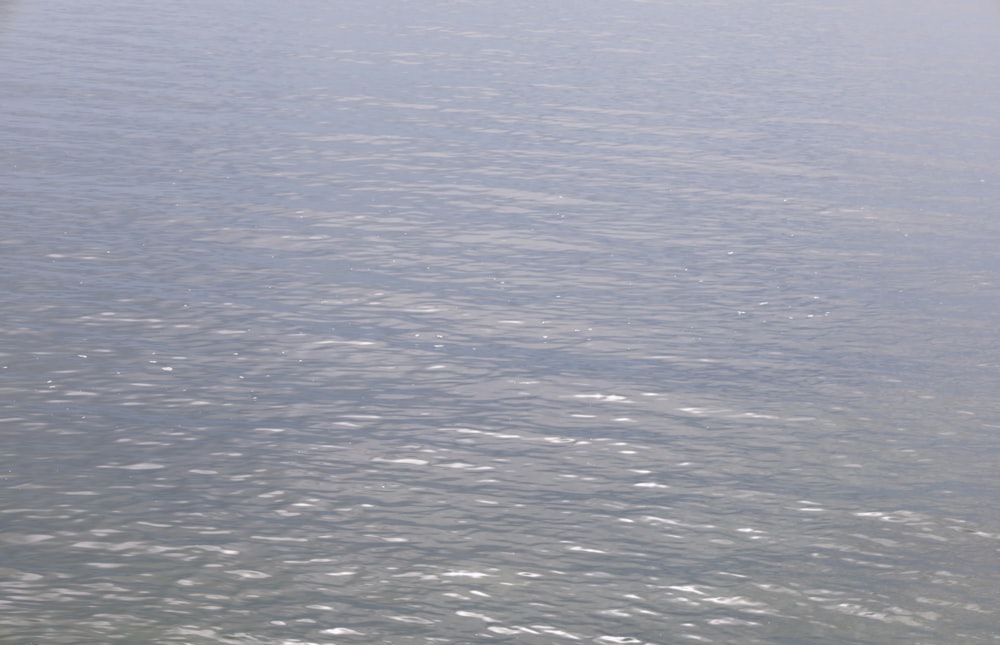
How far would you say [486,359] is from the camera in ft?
30.9

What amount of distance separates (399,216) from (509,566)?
6.08 meters

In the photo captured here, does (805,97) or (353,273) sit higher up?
(805,97)

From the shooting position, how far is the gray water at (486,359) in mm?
6539

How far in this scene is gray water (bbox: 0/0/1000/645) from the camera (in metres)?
6.54

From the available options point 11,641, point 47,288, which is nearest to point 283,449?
point 11,641

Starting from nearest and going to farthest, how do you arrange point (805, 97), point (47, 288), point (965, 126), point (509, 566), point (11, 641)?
point (11, 641)
point (509, 566)
point (47, 288)
point (965, 126)
point (805, 97)

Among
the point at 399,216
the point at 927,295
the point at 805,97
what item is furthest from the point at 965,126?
the point at 399,216

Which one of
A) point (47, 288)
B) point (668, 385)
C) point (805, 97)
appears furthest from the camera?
point (805, 97)

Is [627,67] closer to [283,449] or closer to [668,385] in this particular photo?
[668,385]

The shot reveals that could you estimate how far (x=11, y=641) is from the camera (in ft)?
19.1

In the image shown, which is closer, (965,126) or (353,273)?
(353,273)

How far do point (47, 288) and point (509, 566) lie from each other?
4.73 metres

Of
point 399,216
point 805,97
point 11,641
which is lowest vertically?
point 11,641

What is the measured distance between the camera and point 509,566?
675cm
